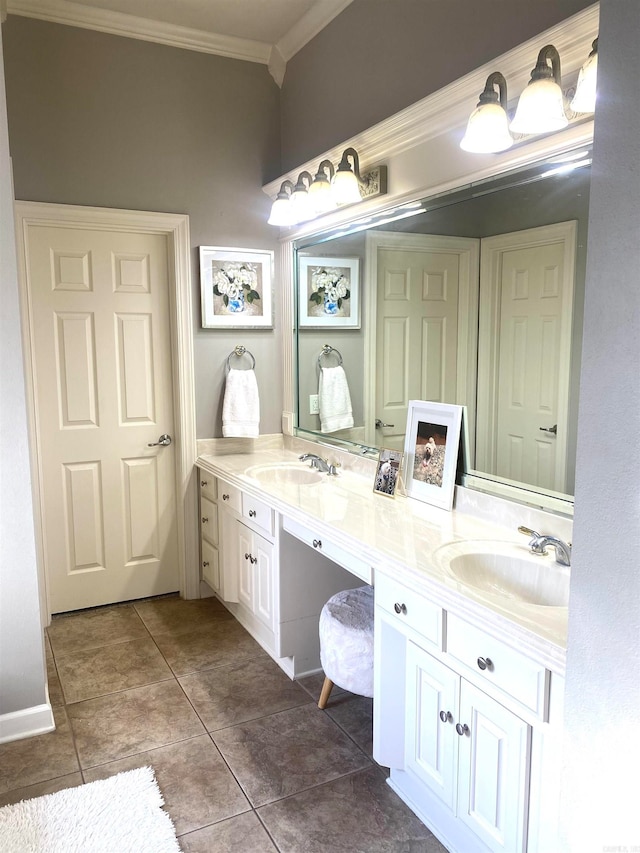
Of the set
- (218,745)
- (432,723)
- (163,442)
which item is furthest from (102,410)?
(432,723)

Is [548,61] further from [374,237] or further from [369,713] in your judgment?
[369,713]

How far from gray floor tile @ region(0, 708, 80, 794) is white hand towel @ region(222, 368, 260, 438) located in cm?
162

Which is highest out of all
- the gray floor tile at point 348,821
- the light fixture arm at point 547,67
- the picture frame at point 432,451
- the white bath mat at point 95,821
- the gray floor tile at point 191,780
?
the light fixture arm at point 547,67

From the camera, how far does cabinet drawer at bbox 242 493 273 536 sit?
263 cm

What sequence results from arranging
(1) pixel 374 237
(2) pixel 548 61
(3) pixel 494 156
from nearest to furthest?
1. (2) pixel 548 61
2. (3) pixel 494 156
3. (1) pixel 374 237

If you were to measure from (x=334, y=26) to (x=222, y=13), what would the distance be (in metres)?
0.55

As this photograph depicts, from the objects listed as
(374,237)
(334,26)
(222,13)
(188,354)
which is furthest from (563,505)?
(222,13)

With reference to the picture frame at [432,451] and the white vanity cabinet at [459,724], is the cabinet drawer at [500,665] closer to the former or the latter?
the white vanity cabinet at [459,724]

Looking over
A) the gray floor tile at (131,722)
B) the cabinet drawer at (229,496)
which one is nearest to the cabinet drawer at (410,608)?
the gray floor tile at (131,722)

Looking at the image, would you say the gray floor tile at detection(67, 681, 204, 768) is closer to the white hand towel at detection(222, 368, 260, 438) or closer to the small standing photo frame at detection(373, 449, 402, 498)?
the small standing photo frame at detection(373, 449, 402, 498)

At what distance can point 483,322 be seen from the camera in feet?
7.07

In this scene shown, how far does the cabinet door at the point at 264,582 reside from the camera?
2670mm

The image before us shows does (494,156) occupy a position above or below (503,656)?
above

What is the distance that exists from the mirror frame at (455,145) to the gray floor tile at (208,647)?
3.43 ft
